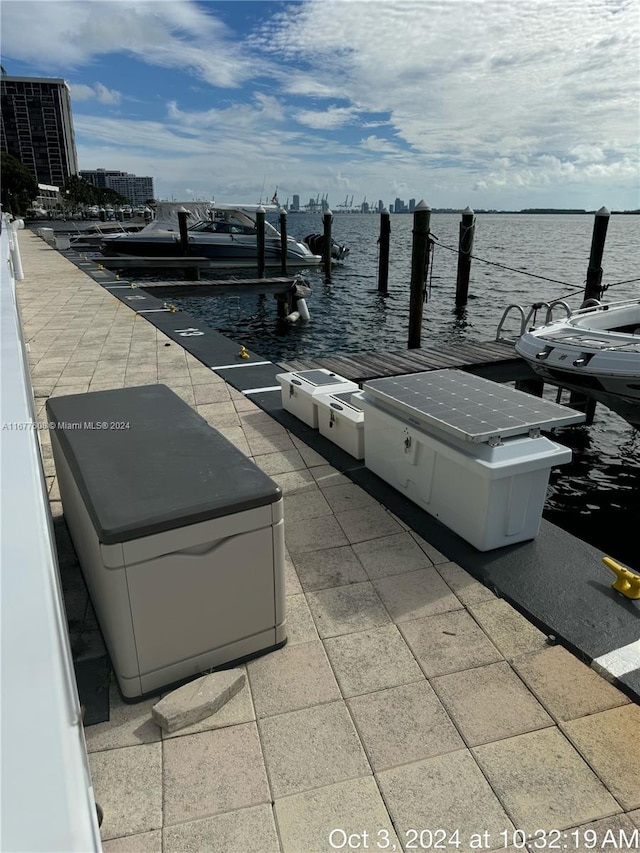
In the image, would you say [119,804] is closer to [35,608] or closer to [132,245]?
[35,608]

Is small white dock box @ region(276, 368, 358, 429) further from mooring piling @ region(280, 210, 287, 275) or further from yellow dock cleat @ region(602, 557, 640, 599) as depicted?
mooring piling @ region(280, 210, 287, 275)

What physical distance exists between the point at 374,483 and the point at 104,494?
2.41 meters

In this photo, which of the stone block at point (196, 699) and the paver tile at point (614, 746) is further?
the stone block at point (196, 699)

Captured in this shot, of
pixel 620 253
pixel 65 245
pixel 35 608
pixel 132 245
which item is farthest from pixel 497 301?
pixel 620 253

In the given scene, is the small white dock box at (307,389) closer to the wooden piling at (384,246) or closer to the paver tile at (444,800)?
the paver tile at (444,800)

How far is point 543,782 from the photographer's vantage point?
2.09 m

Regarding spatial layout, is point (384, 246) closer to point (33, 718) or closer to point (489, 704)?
point (489, 704)

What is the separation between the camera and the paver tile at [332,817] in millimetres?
1882

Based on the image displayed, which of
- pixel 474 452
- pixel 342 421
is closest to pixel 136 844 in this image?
pixel 474 452

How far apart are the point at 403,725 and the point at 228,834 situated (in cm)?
80

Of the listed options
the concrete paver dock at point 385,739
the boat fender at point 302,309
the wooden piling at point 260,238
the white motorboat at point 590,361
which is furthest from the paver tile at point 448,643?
the wooden piling at point 260,238

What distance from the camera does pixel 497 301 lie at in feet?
80.8

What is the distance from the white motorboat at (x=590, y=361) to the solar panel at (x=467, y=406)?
3870 millimetres

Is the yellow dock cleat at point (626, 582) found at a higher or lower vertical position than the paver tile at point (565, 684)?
higher
